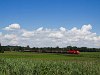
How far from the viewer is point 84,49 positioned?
18725 cm

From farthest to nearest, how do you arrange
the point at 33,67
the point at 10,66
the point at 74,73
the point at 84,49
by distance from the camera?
the point at 84,49
the point at 10,66
the point at 33,67
the point at 74,73

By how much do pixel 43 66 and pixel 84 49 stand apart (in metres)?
160

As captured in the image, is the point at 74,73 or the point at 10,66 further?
the point at 10,66

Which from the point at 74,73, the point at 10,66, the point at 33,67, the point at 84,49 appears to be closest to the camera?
the point at 74,73

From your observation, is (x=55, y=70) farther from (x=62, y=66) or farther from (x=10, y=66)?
(x=10, y=66)

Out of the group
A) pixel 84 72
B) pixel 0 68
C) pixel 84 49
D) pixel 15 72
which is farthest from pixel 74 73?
pixel 84 49

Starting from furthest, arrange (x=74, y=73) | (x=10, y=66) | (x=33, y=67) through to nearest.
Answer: (x=10, y=66)
(x=33, y=67)
(x=74, y=73)

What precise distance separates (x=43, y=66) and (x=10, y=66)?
4.30 m

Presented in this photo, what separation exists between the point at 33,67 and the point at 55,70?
274cm

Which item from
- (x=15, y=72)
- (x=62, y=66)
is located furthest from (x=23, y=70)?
(x=62, y=66)

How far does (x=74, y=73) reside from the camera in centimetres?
2586

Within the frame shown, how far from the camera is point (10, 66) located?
3141 centimetres

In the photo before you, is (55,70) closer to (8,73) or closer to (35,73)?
(35,73)

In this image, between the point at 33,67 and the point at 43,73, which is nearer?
the point at 43,73
